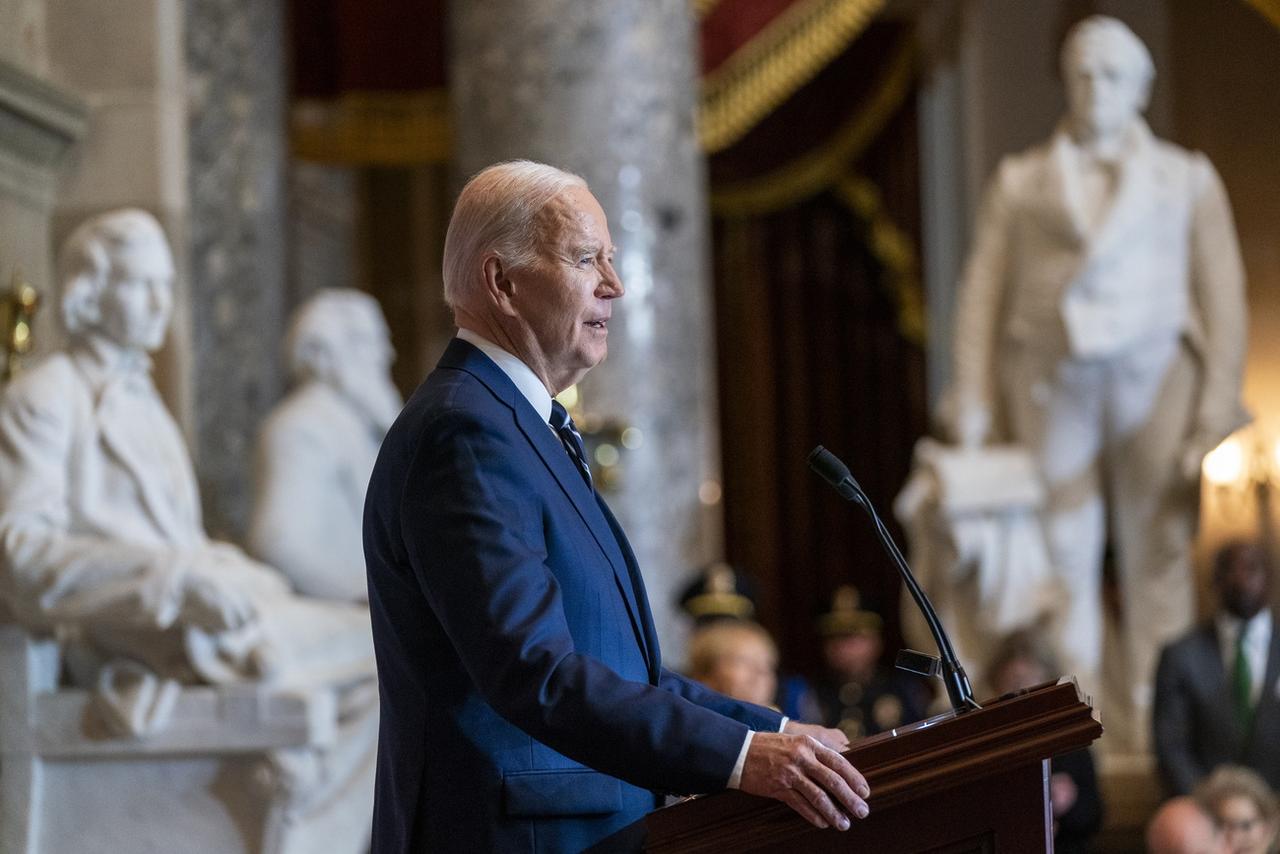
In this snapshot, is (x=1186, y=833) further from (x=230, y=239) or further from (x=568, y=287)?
(x=230, y=239)

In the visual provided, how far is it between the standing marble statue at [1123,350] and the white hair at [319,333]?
2467 millimetres

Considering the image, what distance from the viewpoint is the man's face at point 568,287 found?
9.20ft

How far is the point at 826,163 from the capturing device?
12977 millimetres

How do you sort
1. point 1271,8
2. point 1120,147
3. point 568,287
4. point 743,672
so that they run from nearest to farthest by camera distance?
1. point 568,287
2. point 743,672
3. point 1271,8
4. point 1120,147

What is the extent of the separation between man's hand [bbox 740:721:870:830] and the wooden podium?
0.03 meters

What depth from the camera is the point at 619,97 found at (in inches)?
326

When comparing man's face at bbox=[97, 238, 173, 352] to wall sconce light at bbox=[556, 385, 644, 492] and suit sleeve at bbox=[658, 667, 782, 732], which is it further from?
wall sconce light at bbox=[556, 385, 644, 492]

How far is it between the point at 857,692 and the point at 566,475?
206 inches

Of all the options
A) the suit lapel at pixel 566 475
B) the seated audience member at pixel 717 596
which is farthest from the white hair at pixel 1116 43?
the suit lapel at pixel 566 475

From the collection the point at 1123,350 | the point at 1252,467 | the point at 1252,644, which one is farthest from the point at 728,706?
the point at 1252,467

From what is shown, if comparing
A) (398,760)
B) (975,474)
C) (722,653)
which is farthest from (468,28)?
(398,760)

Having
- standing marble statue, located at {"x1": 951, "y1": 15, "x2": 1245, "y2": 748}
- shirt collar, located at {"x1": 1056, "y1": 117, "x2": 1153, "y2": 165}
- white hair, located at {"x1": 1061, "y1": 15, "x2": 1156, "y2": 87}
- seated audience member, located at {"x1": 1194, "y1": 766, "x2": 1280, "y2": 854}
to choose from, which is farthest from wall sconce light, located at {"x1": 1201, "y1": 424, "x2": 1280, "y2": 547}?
seated audience member, located at {"x1": 1194, "y1": 766, "x2": 1280, "y2": 854}

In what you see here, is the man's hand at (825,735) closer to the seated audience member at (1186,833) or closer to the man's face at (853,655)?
the seated audience member at (1186,833)

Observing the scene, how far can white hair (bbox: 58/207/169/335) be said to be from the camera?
16.5 ft
